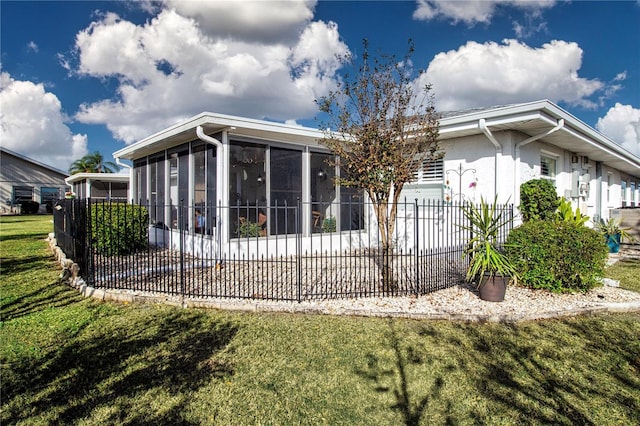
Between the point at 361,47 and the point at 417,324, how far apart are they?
453cm

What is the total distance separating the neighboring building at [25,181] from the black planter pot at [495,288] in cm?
3280

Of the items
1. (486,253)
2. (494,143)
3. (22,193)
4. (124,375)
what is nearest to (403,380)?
(124,375)

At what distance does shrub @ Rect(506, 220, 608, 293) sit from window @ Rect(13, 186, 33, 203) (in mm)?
37916

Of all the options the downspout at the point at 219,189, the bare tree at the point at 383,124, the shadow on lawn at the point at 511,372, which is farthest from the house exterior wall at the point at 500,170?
the downspout at the point at 219,189

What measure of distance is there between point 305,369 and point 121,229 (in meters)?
7.59

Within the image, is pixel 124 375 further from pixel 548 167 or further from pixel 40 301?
pixel 548 167

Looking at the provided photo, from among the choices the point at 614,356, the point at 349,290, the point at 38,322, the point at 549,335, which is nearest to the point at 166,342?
the point at 38,322

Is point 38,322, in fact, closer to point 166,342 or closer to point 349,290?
point 166,342

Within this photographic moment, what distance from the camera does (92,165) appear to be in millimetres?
43906

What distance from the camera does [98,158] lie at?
45.1m

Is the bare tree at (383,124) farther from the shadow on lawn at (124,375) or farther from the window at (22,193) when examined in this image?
the window at (22,193)

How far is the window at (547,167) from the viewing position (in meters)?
10.1

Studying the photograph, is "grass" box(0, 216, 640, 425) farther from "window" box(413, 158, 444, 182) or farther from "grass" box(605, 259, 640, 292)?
"window" box(413, 158, 444, 182)

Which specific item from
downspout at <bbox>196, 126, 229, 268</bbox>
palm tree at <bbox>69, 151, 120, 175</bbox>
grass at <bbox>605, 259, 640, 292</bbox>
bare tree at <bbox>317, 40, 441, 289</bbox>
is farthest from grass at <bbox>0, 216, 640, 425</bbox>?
palm tree at <bbox>69, 151, 120, 175</bbox>
